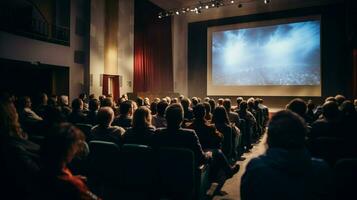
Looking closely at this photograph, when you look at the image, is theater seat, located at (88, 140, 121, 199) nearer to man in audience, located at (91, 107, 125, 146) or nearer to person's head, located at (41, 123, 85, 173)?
man in audience, located at (91, 107, 125, 146)

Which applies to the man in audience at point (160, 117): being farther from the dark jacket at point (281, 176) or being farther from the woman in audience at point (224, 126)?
the dark jacket at point (281, 176)

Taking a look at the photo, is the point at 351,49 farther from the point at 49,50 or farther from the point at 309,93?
the point at 49,50

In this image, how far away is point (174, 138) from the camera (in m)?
2.67

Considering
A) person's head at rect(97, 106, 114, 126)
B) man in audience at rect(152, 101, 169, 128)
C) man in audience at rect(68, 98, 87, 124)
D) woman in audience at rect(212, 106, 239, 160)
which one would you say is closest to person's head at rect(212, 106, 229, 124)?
woman in audience at rect(212, 106, 239, 160)

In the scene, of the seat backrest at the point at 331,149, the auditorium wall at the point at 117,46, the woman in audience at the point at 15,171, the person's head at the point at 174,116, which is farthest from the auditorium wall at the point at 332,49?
the woman in audience at the point at 15,171

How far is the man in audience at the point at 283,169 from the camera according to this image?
49.7 inches

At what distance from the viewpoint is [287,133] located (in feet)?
4.35

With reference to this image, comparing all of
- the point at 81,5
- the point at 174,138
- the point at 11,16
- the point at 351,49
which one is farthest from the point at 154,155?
the point at 351,49

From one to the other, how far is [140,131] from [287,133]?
70.8 inches

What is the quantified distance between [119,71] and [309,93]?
27.1 feet

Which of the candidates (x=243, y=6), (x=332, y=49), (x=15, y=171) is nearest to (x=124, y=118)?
(x=15, y=171)

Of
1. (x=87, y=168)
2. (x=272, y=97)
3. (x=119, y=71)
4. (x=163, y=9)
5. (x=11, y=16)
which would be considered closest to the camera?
(x=87, y=168)

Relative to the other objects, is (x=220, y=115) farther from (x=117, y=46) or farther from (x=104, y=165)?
(x=117, y=46)

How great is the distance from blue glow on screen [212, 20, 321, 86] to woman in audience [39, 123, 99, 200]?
11.6m
